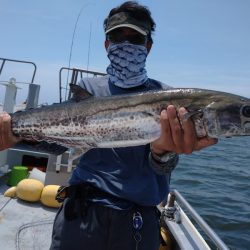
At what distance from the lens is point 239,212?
39.3 ft

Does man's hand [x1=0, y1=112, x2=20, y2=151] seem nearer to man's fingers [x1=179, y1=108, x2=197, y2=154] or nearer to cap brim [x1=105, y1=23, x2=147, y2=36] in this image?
cap brim [x1=105, y1=23, x2=147, y2=36]

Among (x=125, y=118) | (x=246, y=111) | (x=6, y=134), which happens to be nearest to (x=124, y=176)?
(x=125, y=118)

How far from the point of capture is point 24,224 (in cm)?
564

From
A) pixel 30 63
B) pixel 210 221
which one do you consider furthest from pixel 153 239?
pixel 210 221

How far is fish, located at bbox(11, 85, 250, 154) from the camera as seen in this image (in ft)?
8.91

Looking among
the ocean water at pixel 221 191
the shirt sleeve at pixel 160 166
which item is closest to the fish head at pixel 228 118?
the shirt sleeve at pixel 160 166

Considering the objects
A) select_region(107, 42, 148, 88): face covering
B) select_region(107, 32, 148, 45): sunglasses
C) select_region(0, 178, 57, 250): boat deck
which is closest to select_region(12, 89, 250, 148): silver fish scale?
select_region(107, 42, 148, 88): face covering

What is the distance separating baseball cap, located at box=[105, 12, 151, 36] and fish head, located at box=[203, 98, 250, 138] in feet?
3.37

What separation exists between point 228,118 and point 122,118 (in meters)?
0.81

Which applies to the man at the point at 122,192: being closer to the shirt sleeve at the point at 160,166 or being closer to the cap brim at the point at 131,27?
the shirt sleeve at the point at 160,166

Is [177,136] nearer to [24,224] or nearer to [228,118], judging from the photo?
[228,118]

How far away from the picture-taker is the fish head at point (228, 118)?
8.79 ft

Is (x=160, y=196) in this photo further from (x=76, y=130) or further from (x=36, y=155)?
(x=36, y=155)

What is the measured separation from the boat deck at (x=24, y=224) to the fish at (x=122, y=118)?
92.1 inches
